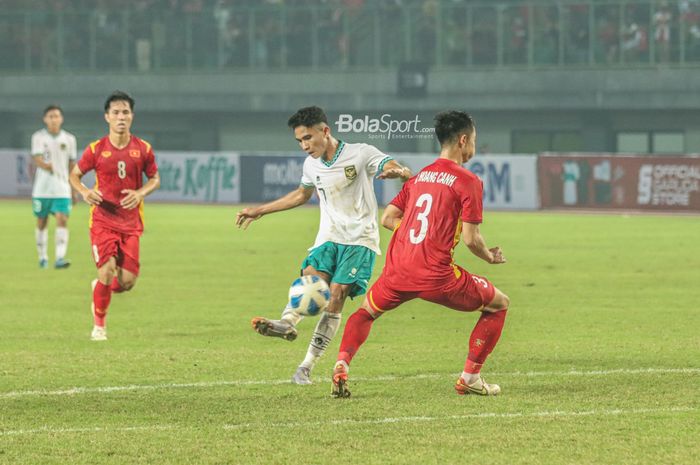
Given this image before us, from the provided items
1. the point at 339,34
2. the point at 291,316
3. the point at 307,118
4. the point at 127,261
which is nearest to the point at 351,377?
the point at 291,316

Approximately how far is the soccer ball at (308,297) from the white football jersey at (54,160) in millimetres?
11491

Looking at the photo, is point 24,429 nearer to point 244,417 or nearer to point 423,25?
point 244,417

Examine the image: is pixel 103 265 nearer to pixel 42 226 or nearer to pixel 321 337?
pixel 321 337

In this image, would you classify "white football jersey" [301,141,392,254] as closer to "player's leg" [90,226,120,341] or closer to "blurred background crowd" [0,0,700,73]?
"player's leg" [90,226,120,341]

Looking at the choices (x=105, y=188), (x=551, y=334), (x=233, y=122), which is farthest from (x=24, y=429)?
(x=233, y=122)

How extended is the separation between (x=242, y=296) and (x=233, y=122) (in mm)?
42489

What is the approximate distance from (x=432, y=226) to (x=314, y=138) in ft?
4.30

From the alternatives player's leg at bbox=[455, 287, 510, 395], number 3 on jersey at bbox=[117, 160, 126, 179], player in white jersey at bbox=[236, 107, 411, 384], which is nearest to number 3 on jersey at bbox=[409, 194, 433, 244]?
player's leg at bbox=[455, 287, 510, 395]

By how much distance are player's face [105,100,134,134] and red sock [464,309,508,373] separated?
449 centimetres

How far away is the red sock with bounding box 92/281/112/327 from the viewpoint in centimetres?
1250

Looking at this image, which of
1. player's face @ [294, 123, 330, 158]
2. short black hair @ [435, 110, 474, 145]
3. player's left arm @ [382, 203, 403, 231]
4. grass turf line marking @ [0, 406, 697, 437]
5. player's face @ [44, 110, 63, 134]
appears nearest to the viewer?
grass turf line marking @ [0, 406, 697, 437]

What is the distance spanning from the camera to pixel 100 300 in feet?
41.1

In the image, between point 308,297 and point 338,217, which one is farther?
point 338,217

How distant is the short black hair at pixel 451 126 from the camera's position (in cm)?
880
